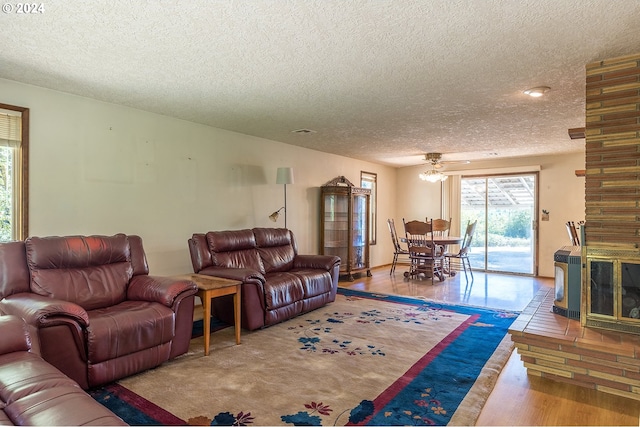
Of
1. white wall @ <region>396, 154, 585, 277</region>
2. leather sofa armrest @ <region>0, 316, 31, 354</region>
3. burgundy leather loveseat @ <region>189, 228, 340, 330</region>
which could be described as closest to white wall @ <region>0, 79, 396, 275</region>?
burgundy leather loveseat @ <region>189, 228, 340, 330</region>

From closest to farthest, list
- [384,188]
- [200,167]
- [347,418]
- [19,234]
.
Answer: [347,418] → [19,234] → [200,167] → [384,188]

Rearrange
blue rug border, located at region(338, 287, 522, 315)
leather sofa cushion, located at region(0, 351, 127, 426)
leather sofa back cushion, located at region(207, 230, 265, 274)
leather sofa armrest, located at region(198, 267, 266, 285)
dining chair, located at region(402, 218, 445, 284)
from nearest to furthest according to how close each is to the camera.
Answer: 1. leather sofa cushion, located at region(0, 351, 127, 426)
2. leather sofa armrest, located at region(198, 267, 266, 285)
3. leather sofa back cushion, located at region(207, 230, 265, 274)
4. blue rug border, located at region(338, 287, 522, 315)
5. dining chair, located at region(402, 218, 445, 284)

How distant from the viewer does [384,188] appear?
7.99 meters

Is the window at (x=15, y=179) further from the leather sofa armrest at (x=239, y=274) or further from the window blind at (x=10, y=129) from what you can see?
the leather sofa armrest at (x=239, y=274)

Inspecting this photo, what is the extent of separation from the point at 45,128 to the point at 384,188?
612cm

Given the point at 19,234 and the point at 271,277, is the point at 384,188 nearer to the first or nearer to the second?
the point at 271,277

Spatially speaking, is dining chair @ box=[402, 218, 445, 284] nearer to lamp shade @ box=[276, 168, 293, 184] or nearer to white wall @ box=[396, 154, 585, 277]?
white wall @ box=[396, 154, 585, 277]

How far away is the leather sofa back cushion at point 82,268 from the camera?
2.69 metres

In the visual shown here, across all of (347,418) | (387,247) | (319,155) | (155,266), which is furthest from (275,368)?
(387,247)

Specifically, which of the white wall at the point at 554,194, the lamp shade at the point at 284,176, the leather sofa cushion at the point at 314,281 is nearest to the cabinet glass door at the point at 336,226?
the lamp shade at the point at 284,176

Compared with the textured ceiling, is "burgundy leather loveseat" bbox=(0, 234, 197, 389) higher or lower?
lower

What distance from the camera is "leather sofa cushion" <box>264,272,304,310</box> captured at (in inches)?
141

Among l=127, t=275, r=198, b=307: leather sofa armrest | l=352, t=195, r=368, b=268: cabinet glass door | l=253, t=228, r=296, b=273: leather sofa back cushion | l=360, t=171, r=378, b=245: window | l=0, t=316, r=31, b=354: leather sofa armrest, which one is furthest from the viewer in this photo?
l=360, t=171, r=378, b=245: window

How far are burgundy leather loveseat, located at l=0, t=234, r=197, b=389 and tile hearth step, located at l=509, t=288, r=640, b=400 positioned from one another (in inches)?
102
